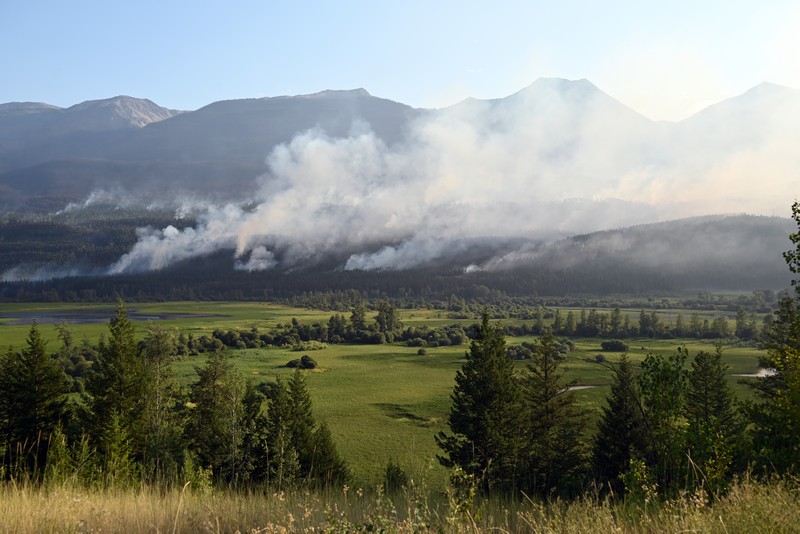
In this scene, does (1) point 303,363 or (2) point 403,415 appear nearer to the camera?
(2) point 403,415

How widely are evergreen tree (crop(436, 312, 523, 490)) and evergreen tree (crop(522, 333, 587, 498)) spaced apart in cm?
180

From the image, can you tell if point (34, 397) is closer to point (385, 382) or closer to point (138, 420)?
point (138, 420)

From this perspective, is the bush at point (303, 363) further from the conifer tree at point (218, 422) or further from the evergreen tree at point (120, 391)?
the evergreen tree at point (120, 391)

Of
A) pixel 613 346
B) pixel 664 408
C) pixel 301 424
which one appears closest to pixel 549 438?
pixel 301 424

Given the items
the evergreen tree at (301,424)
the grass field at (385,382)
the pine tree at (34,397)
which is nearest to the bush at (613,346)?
the grass field at (385,382)

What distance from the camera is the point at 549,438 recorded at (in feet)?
133

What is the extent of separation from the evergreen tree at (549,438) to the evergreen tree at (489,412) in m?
1.80

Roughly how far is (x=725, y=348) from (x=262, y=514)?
136 metres

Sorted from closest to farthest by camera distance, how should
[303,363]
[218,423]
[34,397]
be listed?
1. [34,397]
2. [218,423]
3. [303,363]

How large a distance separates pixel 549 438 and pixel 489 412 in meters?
6.40

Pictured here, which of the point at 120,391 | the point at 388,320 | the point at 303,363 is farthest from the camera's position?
the point at 388,320

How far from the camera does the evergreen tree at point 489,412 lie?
36844 mm

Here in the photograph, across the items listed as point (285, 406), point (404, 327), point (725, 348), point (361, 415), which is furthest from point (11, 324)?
point (725, 348)

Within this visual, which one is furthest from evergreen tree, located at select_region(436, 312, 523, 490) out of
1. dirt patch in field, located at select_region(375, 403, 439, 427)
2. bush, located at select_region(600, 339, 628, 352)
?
bush, located at select_region(600, 339, 628, 352)
